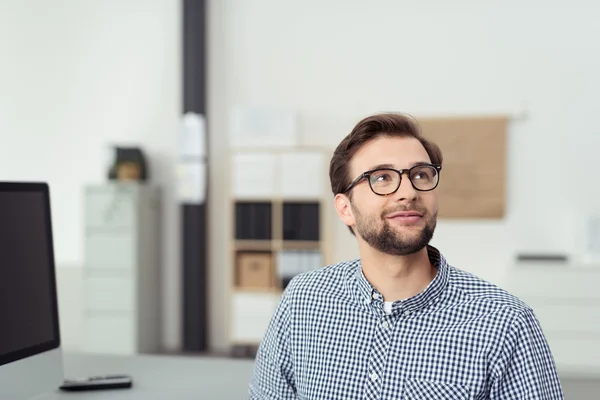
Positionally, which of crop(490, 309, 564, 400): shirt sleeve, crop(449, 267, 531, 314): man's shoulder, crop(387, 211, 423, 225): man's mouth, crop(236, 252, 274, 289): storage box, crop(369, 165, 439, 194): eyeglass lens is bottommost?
crop(236, 252, 274, 289): storage box

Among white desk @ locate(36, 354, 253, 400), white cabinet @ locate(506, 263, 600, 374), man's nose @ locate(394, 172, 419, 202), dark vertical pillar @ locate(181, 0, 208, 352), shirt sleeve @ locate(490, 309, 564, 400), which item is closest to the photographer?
shirt sleeve @ locate(490, 309, 564, 400)

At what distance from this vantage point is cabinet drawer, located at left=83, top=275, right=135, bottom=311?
17.3 feet

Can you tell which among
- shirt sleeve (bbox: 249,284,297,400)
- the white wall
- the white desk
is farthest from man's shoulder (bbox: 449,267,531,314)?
the white wall

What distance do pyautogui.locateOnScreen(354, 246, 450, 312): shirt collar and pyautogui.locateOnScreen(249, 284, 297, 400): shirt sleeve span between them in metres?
0.21

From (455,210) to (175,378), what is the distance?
3717mm

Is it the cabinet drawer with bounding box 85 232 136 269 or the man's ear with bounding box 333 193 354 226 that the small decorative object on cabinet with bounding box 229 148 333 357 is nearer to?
the cabinet drawer with bounding box 85 232 136 269

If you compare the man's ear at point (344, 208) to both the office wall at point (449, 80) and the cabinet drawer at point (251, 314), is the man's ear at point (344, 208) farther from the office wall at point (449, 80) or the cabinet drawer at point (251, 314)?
the office wall at point (449, 80)

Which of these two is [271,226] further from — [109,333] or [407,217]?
[407,217]

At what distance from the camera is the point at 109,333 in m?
5.30

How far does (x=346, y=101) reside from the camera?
5.49m

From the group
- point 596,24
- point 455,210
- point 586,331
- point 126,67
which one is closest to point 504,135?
point 455,210

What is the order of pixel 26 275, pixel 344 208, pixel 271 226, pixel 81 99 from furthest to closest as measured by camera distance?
1. pixel 81 99
2. pixel 271 226
3. pixel 344 208
4. pixel 26 275

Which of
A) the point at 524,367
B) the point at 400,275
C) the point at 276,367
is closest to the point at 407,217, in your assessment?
the point at 400,275

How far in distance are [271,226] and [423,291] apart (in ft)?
12.1
